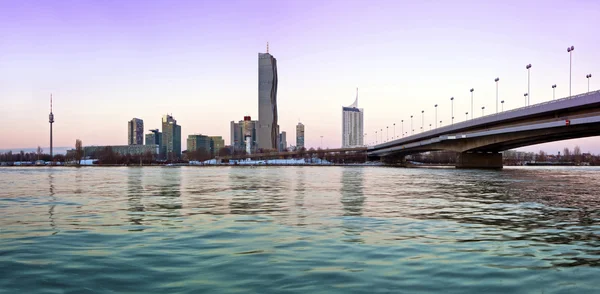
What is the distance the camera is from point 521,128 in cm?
7512

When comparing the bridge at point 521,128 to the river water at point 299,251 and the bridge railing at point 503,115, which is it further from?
the river water at point 299,251

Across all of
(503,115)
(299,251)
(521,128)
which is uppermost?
(503,115)

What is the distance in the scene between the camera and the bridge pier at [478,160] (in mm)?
114750

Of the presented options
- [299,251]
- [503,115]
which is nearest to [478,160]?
[503,115]

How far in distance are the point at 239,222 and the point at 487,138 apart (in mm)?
86201

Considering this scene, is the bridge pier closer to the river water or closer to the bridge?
the bridge

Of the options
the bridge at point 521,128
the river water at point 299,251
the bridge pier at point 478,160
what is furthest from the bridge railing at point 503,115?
the river water at point 299,251

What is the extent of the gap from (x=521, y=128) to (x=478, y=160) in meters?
41.4

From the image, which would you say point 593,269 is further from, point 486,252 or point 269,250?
point 269,250

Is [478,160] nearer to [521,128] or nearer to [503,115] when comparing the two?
[503,115]

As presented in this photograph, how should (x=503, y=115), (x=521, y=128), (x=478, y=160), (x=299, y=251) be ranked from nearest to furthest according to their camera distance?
(x=299, y=251), (x=521, y=128), (x=503, y=115), (x=478, y=160)

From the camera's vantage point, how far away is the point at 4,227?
16.1 meters

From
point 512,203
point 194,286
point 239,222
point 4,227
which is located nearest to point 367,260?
point 194,286

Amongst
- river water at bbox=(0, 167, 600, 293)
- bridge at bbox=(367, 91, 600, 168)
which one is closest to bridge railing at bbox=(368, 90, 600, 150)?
bridge at bbox=(367, 91, 600, 168)
